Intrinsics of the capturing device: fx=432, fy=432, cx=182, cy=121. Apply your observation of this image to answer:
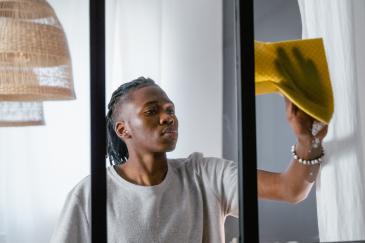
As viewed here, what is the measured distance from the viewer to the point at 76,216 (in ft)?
3.03

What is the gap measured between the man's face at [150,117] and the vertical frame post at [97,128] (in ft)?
0.47

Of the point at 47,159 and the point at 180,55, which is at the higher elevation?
the point at 180,55

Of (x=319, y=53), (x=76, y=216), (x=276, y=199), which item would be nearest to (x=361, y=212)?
(x=276, y=199)

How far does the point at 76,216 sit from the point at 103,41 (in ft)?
1.23

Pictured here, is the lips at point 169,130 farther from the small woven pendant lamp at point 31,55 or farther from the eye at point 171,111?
the small woven pendant lamp at point 31,55

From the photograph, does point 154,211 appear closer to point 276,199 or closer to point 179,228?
point 179,228

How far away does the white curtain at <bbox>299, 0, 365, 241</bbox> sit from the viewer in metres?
1.09

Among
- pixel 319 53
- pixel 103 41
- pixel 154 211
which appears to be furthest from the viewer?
pixel 319 53

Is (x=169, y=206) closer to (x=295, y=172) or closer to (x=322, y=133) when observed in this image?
(x=295, y=172)

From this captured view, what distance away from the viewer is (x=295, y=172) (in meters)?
1.03

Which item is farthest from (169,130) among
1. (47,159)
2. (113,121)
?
(47,159)

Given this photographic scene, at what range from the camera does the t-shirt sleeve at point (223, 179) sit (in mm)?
975

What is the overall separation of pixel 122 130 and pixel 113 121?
29 mm

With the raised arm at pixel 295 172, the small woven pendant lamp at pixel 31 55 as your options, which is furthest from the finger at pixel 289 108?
the small woven pendant lamp at pixel 31 55
